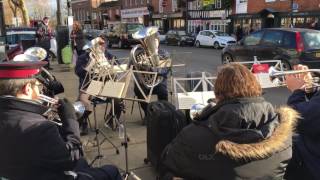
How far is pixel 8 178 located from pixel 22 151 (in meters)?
0.17

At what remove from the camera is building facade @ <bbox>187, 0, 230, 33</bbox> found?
34.6 metres

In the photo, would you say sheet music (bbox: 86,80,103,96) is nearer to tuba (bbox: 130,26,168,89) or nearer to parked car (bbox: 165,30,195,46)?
tuba (bbox: 130,26,168,89)

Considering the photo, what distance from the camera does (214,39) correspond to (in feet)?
83.4

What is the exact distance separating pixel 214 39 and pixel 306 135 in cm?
2314

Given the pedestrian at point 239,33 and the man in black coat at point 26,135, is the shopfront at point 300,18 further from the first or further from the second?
the man in black coat at point 26,135

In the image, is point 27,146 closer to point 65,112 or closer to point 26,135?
point 26,135

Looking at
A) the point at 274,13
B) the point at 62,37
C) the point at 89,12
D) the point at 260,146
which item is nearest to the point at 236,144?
the point at 260,146

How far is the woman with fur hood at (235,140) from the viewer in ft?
7.50

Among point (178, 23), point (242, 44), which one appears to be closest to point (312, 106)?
point (242, 44)

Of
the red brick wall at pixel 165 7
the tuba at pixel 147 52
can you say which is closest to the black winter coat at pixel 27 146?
the tuba at pixel 147 52

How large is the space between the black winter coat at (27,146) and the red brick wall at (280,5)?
24867 mm

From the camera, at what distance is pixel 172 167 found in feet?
8.13

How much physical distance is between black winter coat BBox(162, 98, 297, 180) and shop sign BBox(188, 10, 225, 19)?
107ft

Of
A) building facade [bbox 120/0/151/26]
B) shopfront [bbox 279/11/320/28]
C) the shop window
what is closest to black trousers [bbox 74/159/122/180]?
the shop window
